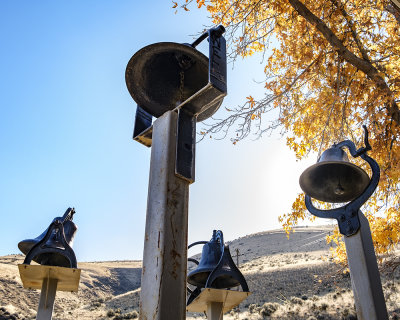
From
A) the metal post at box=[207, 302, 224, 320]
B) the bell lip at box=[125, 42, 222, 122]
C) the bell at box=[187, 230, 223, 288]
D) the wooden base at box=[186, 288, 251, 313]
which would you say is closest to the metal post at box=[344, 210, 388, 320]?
the bell lip at box=[125, 42, 222, 122]

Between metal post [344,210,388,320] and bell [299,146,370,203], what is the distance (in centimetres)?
74

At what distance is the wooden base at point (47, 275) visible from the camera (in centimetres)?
485

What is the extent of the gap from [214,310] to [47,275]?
2405 millimetres

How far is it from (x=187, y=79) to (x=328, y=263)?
37.3 metres

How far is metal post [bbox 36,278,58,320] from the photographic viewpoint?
5.10m

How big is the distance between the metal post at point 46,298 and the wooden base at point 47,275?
0.24ft

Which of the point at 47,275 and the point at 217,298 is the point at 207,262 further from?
the point at 47,275

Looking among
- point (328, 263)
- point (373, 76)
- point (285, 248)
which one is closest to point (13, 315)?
point (373, 76)

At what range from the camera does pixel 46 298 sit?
5117mm

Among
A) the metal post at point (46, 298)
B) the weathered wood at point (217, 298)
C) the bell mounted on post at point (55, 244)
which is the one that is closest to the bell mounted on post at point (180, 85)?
the weathered wood at point (217, 298)

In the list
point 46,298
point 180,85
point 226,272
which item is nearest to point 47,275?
point 46,298

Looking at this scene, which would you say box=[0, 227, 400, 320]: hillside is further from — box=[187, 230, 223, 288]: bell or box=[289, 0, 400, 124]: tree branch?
box=[187, 230, 223, 288]: bell

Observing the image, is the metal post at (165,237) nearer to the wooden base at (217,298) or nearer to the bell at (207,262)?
the wooden base at (217,298)

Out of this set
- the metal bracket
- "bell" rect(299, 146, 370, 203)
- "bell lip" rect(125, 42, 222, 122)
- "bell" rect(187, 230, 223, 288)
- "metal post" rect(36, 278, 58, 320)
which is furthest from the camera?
"bell" rect(187, 230, 223, 288)
